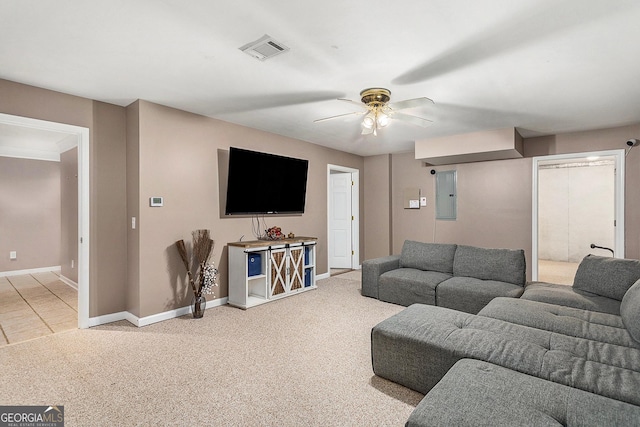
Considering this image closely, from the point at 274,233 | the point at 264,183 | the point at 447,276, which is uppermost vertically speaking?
the point at 264,183

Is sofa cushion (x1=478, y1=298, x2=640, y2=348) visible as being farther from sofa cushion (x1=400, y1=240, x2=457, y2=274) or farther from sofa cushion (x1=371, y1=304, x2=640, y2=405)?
sofa cushion (x1=400, y1=240, x2=457, y2=274)

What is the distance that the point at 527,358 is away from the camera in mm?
1823

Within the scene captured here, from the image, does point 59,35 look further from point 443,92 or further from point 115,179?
point 443,92

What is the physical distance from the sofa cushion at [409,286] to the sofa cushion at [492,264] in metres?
0.25

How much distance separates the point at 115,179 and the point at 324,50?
2.74 meters

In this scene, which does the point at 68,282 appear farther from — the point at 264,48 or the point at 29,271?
the point at 264,48

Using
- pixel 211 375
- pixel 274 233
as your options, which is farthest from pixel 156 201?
pixel 211 375

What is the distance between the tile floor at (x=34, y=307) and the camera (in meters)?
3.37

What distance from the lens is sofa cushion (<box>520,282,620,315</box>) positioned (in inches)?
110

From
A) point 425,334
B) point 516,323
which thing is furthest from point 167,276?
point 516,323

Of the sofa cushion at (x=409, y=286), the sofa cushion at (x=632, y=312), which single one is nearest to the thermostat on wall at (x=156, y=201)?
the sofa cushion at (x=409, y=286)

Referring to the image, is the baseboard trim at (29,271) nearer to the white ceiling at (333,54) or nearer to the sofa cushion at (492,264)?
the white ceiling at (333,54)

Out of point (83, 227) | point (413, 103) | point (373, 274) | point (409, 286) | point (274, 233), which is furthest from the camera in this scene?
point (274, 233)

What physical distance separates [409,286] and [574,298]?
167 cm
